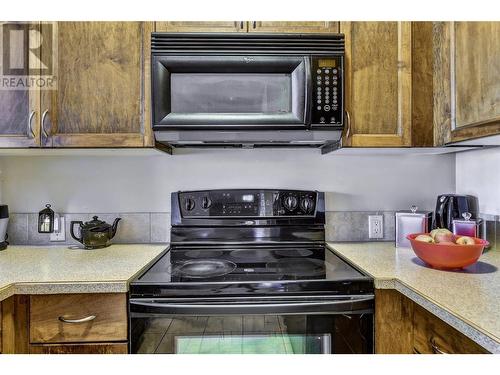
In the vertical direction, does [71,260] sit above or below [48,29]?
below

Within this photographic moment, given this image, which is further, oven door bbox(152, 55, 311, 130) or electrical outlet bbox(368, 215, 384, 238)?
electrical outlet bbox(368, 215, 384, 238)

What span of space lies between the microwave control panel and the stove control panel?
493 mm

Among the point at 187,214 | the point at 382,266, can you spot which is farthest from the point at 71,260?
the point at 382,266

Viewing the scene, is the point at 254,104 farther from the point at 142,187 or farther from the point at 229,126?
the point at 142,187

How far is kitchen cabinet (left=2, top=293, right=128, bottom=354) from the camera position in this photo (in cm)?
113

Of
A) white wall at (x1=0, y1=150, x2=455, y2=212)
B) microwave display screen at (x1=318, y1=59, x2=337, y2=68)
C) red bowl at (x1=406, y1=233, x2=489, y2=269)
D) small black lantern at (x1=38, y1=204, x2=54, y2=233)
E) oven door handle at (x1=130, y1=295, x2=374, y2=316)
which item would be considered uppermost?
microwave display screen at (x1=318, y1=59, x2=337, y2=68)

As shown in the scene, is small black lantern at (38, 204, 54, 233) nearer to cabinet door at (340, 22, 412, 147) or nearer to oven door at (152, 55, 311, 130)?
oven door at (152, 55, 311, 130)

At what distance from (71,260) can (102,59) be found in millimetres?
881

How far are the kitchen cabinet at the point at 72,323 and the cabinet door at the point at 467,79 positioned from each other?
4.66ft

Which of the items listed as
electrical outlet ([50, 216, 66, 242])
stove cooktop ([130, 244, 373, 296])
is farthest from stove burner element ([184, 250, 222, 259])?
electrical outlet ([50, 216, 66, 242])

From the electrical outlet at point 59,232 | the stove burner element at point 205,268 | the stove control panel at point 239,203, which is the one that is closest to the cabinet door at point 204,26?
the stove control panel at point 239,203

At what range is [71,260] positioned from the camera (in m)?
1.42

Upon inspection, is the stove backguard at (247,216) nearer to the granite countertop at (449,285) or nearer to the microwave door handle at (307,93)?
the granite countertop at (449,285)

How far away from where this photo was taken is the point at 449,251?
46.9 inches
